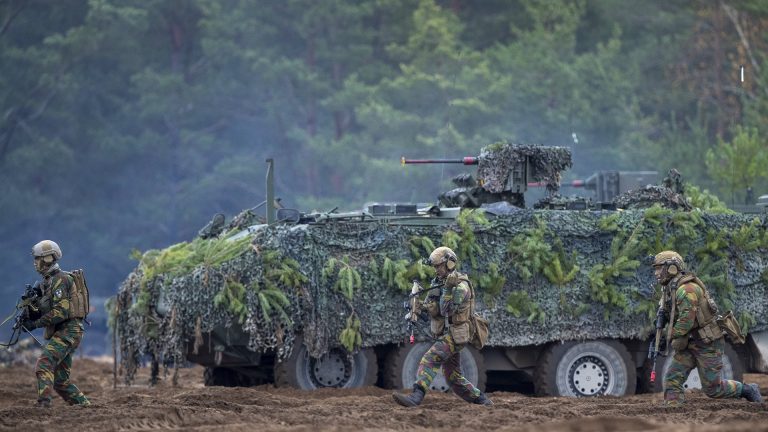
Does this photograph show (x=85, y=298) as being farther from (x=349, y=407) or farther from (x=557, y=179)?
(x=557, y=179)

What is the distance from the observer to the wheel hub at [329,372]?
17.1 m

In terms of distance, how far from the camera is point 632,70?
43000 millimetres

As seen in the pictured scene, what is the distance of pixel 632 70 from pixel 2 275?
20499 millimetres

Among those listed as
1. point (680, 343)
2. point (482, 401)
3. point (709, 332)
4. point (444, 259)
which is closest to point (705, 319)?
point (709, 332)

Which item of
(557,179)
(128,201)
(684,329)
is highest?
(128,201)

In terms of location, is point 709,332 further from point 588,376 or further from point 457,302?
point 588,376

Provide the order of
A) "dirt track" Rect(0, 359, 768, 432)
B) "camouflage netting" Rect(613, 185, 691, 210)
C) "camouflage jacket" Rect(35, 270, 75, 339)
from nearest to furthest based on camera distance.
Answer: "dirt track" Rect(0, 359, 768, 432), "camouflage jacket" Rect(35, 270, 75, 339), "camouflage netting" Rect(613, 185, 691, 210)

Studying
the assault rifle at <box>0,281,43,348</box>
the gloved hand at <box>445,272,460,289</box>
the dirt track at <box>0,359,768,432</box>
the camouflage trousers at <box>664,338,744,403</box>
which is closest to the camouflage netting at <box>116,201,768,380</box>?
the dirt track at <box>0,359,768,432</box>

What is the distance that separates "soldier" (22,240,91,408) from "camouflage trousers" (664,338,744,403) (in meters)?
5.98

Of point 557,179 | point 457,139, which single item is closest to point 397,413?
point 557,179

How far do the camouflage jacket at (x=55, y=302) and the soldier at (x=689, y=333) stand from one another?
6.03 m

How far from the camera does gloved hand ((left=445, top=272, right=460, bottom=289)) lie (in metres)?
14.3

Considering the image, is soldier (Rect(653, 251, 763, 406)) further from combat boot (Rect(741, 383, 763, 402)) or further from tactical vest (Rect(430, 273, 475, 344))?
tactical vest (Rect(430, 273, 475, 344))

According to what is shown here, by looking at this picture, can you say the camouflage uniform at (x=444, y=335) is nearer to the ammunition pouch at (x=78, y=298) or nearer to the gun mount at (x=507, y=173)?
the ammunition pouch at (x=78, y=298)
